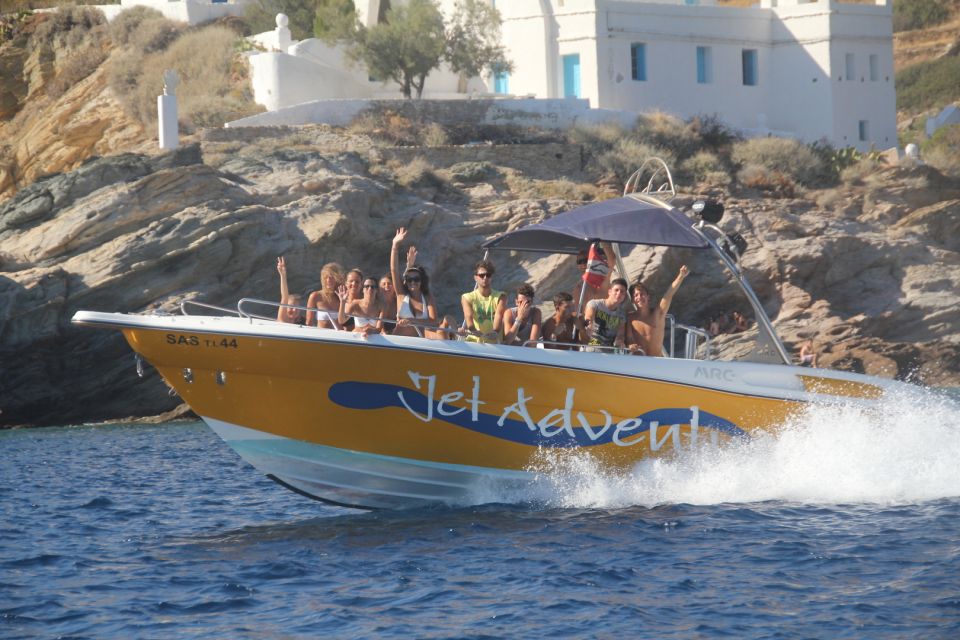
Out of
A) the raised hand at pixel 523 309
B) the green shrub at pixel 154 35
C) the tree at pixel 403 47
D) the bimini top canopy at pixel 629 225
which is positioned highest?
the green shrub at pixel 154 35

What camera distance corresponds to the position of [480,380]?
10.8 meters

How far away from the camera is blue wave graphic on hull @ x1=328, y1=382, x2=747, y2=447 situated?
10789mm

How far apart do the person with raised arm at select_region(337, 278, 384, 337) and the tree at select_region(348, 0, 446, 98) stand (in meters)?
24.6

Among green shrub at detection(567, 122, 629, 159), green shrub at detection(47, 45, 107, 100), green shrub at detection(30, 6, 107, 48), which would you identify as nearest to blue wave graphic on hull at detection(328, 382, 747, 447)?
green shrub at detection(567, 122, 629, 159)

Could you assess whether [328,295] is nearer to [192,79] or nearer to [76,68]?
[192,79]

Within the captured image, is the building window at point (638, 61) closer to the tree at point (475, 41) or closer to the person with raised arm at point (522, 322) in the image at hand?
the tree at point (475, 41)

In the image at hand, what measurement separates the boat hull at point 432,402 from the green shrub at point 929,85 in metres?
53.8

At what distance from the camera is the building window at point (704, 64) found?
38.1 meters

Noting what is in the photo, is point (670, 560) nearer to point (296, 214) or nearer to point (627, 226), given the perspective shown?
point (627, 226)

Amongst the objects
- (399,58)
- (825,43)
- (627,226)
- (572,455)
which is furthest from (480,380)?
(825,43)

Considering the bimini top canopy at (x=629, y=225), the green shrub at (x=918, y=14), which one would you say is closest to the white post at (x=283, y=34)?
the bimini top canopy at (x=629, y=225)

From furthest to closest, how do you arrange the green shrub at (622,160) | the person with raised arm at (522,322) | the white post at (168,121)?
the green shrub at (622,160) → the white post at (168,121) → the person with raised arm at (522,322)

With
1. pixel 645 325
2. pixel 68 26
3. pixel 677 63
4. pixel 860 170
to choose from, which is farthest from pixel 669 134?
pixel 645 325

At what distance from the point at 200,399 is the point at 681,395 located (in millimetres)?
3922
